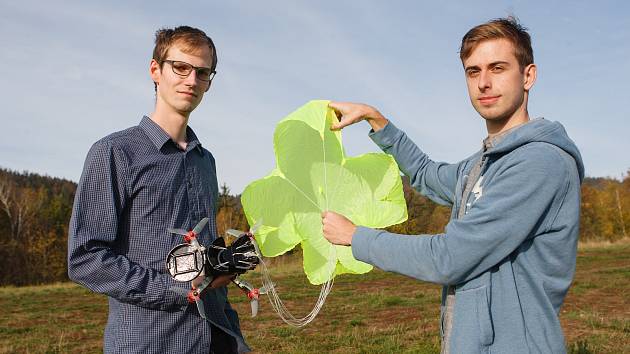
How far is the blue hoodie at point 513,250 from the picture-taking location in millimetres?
2262

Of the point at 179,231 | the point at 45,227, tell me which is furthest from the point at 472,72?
the point at 45,227

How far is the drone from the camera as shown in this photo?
2.54 meters

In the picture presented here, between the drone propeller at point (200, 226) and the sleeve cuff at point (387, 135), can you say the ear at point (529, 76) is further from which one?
the drone propeller at point (200, 226)

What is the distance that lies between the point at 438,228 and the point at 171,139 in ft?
124

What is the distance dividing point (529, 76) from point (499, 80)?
0.62 ft

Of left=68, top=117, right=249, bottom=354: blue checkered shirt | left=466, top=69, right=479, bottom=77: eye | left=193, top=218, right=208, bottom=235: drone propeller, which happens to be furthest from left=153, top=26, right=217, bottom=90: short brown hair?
left=466, top=69, right=479, bottom=77: eye

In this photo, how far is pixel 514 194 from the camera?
7.42 feet

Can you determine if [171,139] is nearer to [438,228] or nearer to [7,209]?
[438,228]

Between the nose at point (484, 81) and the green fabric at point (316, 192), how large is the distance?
1034mm

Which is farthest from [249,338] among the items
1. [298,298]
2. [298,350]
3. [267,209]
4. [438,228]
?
[438,228]

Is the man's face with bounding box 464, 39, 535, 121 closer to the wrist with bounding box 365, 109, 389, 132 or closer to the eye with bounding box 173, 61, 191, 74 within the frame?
the wrist with bounding box 365, 109, 389, 132

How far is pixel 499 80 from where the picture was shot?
2.55m

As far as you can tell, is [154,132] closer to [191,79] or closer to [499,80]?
[191,79]

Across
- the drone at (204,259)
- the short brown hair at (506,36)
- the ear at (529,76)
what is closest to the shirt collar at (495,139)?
the ear at (529,76)
